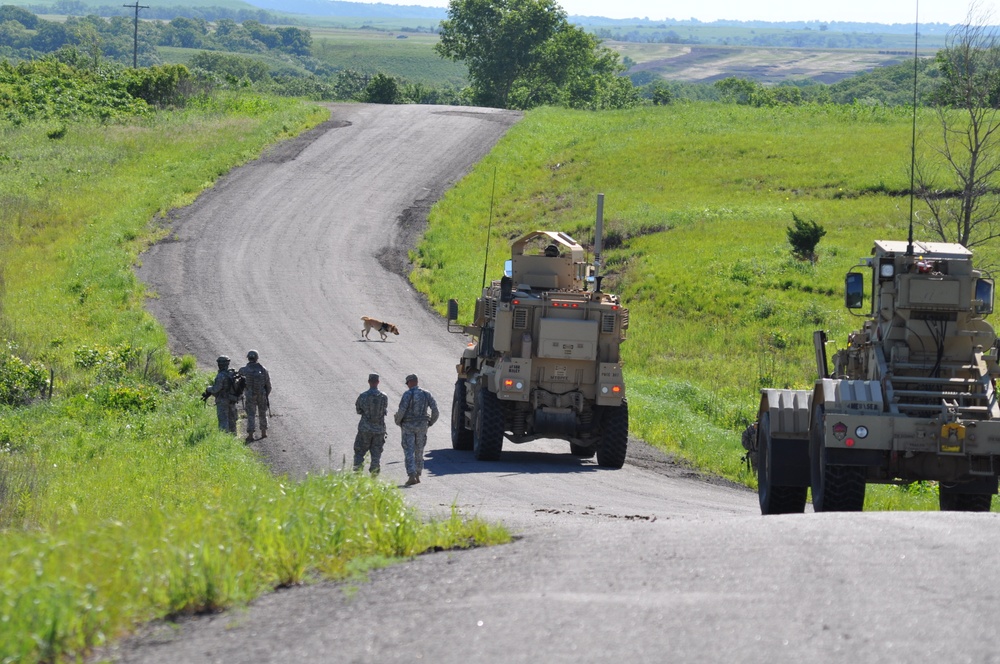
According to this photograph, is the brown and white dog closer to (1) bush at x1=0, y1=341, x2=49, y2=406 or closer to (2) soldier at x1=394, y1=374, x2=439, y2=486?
(1) bush at x1=0, y1=341, x2=49, y2=406

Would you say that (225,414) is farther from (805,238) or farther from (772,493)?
(805,238)

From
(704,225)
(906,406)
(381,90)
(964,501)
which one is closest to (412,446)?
(906,406)

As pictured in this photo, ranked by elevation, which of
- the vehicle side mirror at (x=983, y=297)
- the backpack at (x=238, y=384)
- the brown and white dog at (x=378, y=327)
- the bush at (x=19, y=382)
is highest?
the vehicle side mirror at (x=983, y=297)

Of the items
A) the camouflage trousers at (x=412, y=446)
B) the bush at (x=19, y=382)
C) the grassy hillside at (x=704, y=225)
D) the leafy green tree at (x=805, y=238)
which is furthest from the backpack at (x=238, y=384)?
the leafy green tree at (x=805, y=238)

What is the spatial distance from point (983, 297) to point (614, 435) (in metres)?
6.26

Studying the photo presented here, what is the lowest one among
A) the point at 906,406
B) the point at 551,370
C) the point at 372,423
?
the point at 372,423

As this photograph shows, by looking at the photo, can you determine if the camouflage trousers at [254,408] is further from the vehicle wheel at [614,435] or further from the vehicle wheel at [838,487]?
the vehicle wheel at [838,487]

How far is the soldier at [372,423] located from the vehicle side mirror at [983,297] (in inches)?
296

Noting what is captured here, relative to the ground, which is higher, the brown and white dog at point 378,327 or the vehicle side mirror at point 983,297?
the vehicle side mirror at point 983,297

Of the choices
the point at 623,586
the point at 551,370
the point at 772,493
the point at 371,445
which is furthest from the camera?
the point at 551,370

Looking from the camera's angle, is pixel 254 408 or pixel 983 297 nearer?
pixel 983 297

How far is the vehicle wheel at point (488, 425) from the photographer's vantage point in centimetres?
1866

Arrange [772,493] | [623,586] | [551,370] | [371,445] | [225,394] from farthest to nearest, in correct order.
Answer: [225,394], [551,370], [371,445], [772,493], [623,586]

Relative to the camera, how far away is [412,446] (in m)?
16.8
